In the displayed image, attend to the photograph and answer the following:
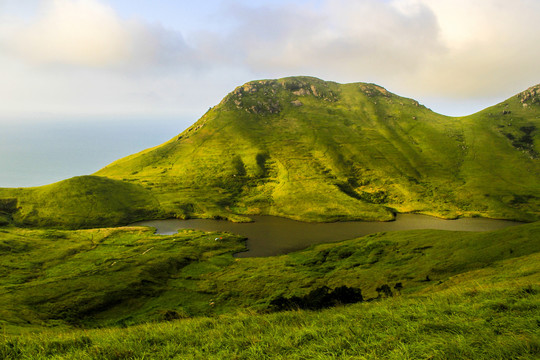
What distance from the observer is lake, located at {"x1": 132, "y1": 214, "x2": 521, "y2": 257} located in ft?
337

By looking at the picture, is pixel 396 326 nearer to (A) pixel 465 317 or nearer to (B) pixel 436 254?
(A) pixel 465 317

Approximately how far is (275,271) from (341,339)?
6094 centimetres

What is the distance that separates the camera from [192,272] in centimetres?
7425

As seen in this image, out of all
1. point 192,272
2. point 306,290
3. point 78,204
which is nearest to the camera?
point 306,290

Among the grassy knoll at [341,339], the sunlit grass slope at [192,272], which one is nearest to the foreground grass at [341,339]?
the grassy knoll at [341,339]

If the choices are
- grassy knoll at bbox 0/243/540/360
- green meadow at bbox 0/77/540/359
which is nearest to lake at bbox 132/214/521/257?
green meadow at bbox 0/77/540/359

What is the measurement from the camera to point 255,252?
9369 centimetres

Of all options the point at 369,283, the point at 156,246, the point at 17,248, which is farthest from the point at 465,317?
the point at 17,248

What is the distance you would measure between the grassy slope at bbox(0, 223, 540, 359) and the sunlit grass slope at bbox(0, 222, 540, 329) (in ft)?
1.49

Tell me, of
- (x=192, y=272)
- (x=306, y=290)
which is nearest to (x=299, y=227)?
(x=192, y=272)

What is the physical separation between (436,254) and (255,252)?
56.6 m

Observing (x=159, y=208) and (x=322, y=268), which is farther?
(x=159, y=208)

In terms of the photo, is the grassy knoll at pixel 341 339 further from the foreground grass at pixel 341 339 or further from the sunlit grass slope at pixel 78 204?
the sunlit grass slope at pixel 78 204

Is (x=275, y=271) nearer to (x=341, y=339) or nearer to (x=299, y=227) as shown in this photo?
(x=299, y=227)
